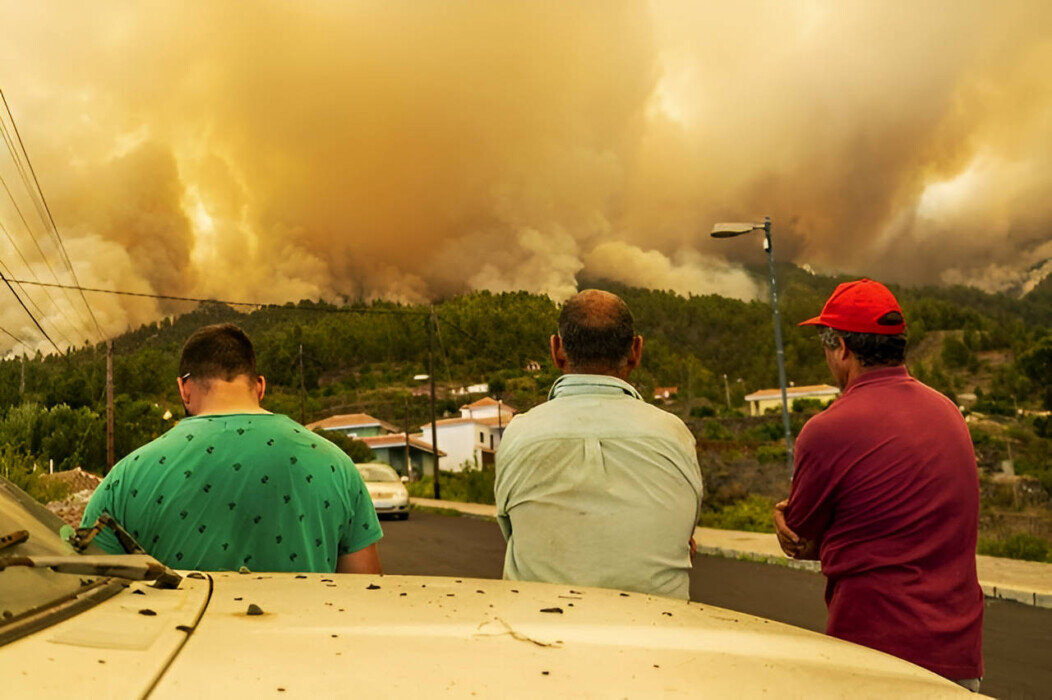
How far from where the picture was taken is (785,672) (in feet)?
4.04

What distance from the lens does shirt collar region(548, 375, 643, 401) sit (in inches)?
100

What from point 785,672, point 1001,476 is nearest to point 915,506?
point 785,672

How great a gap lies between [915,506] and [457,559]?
12931 millimetres

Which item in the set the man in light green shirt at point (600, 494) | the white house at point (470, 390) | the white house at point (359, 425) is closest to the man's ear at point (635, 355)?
the man in light green shirt at point (600, 494)

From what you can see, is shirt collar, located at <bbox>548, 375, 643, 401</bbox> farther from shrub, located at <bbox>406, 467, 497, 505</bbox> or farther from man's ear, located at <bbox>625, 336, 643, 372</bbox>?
shrub, located at <bbox>406, 467, 497, 505</bbox>

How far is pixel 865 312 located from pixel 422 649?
1.85 m

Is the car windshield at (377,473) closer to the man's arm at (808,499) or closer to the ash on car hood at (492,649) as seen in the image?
the man's arm at (808,499)

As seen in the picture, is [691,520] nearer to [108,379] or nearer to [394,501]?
[394,501]

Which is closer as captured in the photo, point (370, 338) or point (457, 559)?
point (457, 559)

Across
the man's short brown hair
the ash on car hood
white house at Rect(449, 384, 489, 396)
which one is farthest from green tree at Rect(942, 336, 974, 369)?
the ash on car hood

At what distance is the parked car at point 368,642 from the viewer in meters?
1.01

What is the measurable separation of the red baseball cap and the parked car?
1151 mm

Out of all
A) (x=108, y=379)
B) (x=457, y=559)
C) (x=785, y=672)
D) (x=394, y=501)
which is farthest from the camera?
(x=108, y=379)

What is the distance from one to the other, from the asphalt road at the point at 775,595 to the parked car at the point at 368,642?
17.3ft
